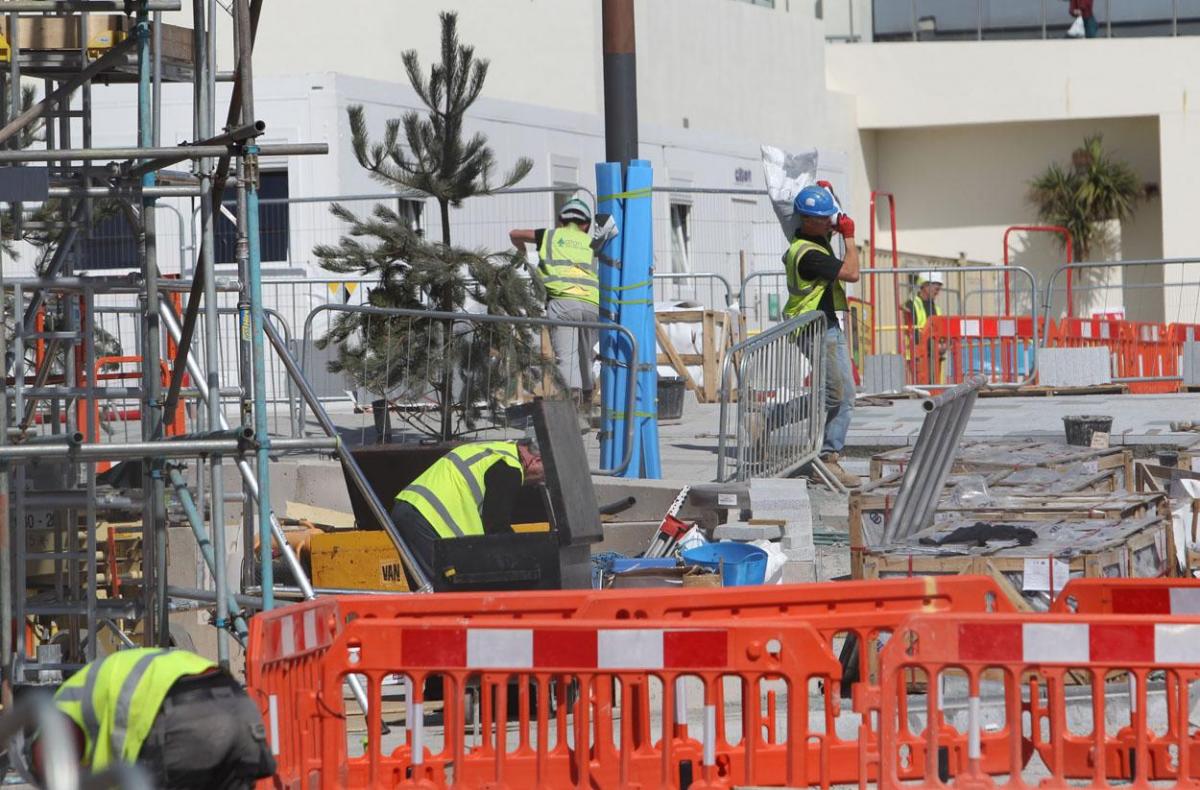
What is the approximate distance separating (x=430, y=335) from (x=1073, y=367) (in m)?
8.22

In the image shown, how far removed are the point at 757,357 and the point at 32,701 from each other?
27.7ft

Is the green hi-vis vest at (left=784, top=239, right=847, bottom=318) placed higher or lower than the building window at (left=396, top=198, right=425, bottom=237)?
lower

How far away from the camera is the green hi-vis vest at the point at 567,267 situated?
49.5 ft

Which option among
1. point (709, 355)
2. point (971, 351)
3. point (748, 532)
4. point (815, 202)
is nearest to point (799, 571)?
point (748, 532)

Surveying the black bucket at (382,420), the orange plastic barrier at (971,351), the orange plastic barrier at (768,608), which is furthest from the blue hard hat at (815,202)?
the orange plastic barrier at (971,351)

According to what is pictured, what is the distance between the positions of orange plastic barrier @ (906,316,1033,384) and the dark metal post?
8.23 m

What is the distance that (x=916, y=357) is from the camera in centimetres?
2006

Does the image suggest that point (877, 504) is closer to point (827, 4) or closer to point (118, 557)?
point (118, 557)

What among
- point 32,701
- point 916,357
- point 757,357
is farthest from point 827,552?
point 916,357

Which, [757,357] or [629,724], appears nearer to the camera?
[629,724]

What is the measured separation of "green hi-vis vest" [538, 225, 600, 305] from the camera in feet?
49.5

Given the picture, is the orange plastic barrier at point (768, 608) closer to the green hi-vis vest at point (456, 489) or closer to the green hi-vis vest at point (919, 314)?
the green hi-vis vest at point (456, 489)

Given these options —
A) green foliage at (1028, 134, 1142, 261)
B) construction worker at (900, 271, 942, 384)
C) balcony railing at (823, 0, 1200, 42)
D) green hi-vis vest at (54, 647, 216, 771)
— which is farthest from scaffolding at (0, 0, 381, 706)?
balcony railing at (823, 0, 1200, 42)

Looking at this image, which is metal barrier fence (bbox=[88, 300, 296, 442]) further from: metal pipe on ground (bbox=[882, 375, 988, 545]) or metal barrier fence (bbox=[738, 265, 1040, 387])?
metal pipe on ground (bbox=[882, 375, 988, 545])
